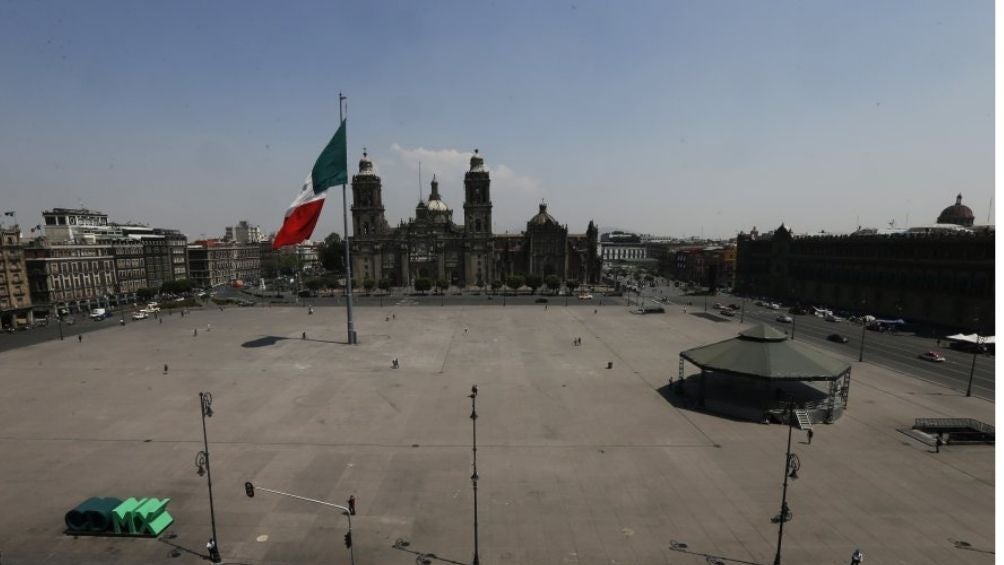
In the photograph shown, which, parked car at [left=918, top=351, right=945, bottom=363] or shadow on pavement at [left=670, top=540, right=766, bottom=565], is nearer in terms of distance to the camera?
shadow on pavement at [left=670, top=540, right=766, bottom=565]

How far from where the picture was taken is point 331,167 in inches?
1732

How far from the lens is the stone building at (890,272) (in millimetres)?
57906

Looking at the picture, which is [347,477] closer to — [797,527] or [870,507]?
[797,527]

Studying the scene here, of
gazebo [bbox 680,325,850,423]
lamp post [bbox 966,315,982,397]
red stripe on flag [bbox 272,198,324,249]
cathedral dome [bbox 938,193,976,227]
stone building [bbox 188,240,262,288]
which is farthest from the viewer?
stone building [bbox 188,240,262,288]

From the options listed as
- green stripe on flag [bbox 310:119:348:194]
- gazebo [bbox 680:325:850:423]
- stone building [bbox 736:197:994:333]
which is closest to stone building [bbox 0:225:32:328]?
green stripe on flag [bbox 310:119:348:194]

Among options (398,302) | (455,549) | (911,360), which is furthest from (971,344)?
(398,302)

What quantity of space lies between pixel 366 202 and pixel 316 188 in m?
76.9

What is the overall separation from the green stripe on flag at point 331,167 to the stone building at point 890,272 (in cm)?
6388

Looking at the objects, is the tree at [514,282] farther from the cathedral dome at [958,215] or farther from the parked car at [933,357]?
the cathedral dome at [958,215]

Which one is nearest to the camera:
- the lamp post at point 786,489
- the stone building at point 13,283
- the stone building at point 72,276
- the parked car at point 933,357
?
the lamp post at point 786,489

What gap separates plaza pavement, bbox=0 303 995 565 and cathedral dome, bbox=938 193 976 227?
95295 mm

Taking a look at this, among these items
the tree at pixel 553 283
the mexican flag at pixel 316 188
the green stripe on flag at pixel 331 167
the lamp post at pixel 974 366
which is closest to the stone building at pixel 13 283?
the mexican flag at pixel 316 188

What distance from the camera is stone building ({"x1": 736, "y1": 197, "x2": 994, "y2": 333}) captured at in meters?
57.9

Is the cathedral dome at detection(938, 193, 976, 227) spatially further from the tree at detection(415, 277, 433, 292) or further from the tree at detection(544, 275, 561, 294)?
the tree at detection(415, 277, 433, 292)
